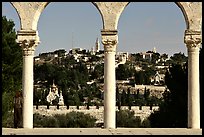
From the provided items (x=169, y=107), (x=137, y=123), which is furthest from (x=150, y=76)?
(x=169, y=107)

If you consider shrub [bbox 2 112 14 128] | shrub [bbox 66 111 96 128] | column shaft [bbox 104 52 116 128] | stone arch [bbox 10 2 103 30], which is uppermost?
stone arch [bbox 10 2 103 30]

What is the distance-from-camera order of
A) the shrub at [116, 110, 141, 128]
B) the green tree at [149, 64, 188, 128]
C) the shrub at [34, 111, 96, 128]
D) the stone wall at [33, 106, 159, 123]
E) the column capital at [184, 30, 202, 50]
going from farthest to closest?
the stone wall at [33, 106, 159, 123] < the shrub at [116, 110, 141, 128] < the shrub at [34, 111, 96, 128] < the green tree at [149, 64, 188, 128] < the column capital at [184, 30, 202, 50]

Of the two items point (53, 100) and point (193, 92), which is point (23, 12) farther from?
point (53, 100)

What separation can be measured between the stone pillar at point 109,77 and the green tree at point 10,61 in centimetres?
1200

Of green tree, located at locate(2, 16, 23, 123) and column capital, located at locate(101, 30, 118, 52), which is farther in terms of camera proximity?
green tree, located at locate(2, 16, 23, 123)

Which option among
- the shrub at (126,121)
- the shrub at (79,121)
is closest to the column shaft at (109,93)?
the shrub at (79,121)

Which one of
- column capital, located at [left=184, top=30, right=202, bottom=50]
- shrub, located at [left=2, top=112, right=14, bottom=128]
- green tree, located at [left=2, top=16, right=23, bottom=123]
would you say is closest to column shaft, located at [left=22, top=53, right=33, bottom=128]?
column capital, located at [left=184, top=30, right=202, bottom=50]

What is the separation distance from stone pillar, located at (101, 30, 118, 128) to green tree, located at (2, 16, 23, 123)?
12000mm

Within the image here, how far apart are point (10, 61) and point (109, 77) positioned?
15.0 meters

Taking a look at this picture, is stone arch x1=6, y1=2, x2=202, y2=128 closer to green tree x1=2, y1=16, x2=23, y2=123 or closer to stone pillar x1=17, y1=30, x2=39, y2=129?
stone pillar x1=17, y1=30, x2=39, y2=129

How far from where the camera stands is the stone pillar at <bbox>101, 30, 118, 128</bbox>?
79.2 ft

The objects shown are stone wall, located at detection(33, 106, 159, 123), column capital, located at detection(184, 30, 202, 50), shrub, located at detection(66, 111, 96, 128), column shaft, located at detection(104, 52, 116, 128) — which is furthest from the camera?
stone wall, located at detection(33, 106, 159, 123)

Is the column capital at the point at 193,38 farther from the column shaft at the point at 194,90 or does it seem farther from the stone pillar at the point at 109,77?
the stone pillar at the point at 109,77

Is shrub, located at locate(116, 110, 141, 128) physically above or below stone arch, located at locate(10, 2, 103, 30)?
below
